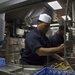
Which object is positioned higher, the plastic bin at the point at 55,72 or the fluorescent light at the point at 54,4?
the fluorescent light at the point at 54,4

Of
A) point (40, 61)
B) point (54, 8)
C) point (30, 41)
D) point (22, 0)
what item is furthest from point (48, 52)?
point (54, 8)

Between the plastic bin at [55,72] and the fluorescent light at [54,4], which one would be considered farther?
the fluorescent light at [54,4]

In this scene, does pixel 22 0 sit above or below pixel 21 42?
above

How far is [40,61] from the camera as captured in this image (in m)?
2.06

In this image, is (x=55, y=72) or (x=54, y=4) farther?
(x=54, y=4)

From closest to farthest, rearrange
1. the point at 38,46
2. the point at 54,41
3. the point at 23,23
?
the point at 38,46
the point at 54,41
the point at 23,23

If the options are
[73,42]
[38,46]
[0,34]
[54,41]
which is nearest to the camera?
[73,42]

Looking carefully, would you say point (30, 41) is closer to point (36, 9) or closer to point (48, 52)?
point (48, 52)

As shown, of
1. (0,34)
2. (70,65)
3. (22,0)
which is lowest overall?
(70,65)

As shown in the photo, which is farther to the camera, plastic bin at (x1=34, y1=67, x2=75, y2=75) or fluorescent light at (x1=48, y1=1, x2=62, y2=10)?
fluorescent light at (x1=48, y1=1, x2=62, y2=10)

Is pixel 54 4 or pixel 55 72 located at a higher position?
pixel 54 4

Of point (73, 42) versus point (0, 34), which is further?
point (0, 34)

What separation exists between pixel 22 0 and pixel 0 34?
1.98 feet

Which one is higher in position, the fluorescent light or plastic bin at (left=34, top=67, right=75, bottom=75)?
the fluorescent light
